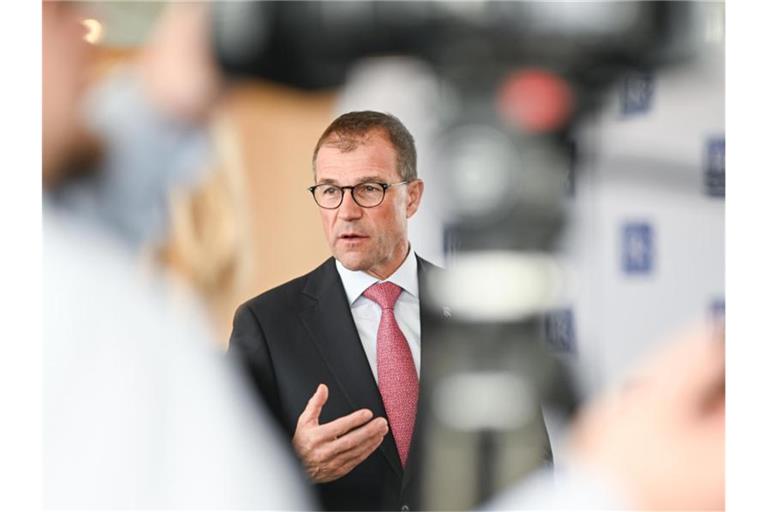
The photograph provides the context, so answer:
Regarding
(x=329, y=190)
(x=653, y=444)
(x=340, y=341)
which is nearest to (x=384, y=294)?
(x=340, y=341)

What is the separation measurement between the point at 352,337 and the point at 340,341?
3 centimetres

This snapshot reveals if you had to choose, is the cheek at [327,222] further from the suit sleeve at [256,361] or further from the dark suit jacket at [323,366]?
the suit sleeve at [256,361]

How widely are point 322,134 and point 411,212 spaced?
A: 0.88 ft

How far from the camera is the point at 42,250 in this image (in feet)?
6.28

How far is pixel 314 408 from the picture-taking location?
6.20 ft

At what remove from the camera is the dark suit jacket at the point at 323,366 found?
6.20ft

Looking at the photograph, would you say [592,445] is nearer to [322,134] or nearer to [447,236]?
[447,236]

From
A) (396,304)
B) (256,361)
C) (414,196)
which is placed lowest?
(256,361)

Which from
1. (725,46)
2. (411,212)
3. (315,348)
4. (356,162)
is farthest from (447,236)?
(725,46)

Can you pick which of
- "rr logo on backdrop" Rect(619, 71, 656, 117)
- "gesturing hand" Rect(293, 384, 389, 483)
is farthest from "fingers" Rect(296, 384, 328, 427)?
"rr logo on backdrop" Rect(619, 71, 656, 117)

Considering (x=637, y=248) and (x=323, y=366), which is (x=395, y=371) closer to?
(x=323, y=366)

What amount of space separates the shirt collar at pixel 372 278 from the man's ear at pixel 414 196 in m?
0.08

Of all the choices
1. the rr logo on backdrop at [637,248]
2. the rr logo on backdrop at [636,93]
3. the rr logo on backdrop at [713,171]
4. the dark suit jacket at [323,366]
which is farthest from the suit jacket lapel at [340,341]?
the rr logo on backdrop at [713,171]
